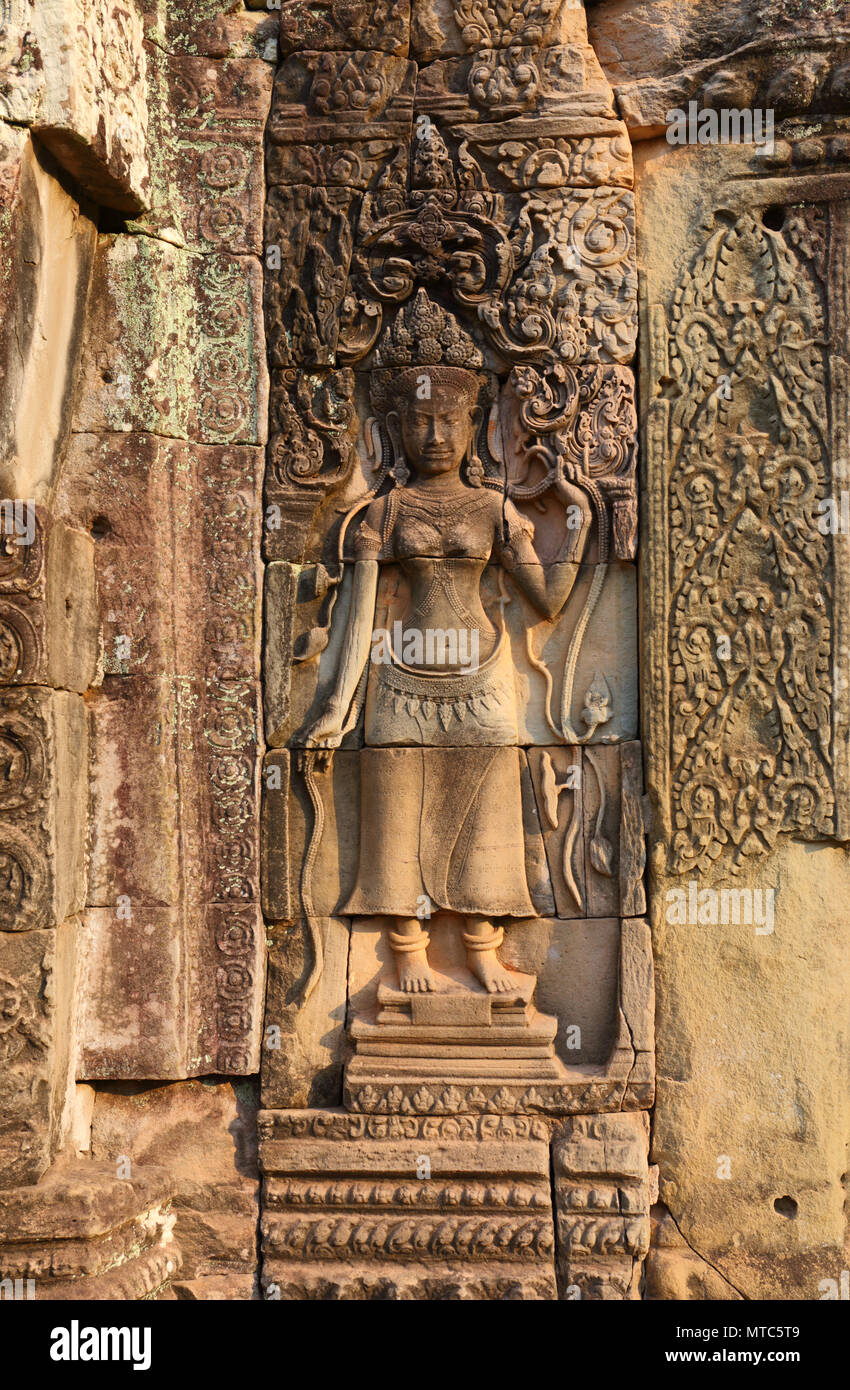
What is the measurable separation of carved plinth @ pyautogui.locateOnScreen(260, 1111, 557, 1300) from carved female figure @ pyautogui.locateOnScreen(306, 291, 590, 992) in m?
0.63

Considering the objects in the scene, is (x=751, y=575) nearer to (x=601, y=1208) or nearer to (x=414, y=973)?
(x=414, y=973)

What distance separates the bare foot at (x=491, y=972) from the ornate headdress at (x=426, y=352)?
2357 millimetres

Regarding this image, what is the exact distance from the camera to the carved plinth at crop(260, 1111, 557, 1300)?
4.98 metres

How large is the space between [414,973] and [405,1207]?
92 cm

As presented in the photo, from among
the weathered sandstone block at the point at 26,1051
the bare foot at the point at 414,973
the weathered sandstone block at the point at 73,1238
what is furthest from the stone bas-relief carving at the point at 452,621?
the weathered sandstone block at the point at 26,1051

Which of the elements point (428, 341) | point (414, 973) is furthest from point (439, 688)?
point (428, 341)

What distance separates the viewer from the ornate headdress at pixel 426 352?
17.4ft

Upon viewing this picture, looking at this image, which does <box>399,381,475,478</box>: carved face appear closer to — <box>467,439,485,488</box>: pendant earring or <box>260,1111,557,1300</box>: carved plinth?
<box>467,439,485,488</box>: pendant earring

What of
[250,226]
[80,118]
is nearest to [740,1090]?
[250,226]

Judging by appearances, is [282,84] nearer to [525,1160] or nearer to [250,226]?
[250,226]

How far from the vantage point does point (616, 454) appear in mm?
5223

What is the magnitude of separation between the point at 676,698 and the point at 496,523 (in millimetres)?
1050

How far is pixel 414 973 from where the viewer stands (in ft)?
17.3

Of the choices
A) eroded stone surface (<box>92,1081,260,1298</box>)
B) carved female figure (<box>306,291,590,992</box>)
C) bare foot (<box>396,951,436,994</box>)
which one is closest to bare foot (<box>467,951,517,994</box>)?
carved female figure (<box>306,291,590,992</box>)
